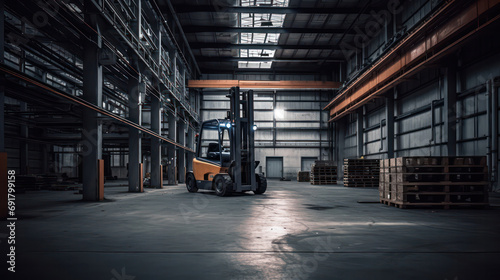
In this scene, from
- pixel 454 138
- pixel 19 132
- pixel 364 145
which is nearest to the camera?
pixel 454 138

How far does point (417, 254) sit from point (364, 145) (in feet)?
77.9

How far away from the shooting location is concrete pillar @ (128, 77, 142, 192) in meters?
13.6

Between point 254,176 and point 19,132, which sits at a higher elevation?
point 19,132

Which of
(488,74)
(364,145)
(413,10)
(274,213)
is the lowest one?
(274,213)

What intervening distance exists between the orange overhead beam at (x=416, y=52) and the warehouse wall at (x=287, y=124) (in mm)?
9979

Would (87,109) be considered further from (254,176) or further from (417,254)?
(417,254)

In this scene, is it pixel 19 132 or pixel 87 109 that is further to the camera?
pixel 19 132

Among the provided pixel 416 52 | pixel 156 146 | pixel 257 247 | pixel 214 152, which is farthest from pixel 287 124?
pixel 257 247

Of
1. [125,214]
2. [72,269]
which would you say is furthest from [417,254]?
[125,214]

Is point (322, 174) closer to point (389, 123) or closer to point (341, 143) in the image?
point (389, 123)

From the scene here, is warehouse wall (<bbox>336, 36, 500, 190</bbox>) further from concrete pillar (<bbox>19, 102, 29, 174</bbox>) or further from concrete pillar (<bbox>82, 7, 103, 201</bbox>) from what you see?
concrete pillar (<bbox>19, 102, 29, 174</bbox>)

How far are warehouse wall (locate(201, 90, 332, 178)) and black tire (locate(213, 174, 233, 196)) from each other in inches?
816

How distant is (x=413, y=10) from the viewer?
1862 cm

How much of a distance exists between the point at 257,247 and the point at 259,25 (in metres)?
21.6
